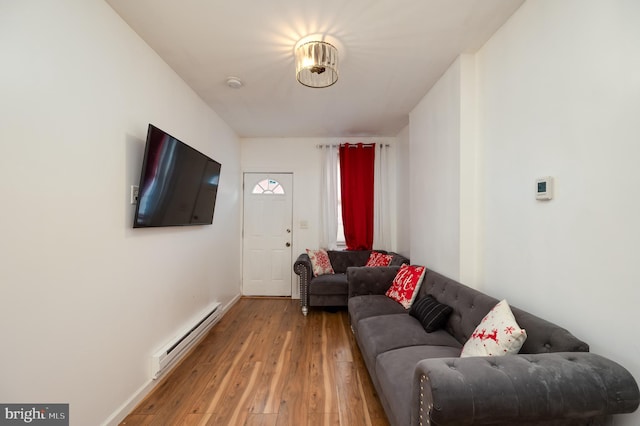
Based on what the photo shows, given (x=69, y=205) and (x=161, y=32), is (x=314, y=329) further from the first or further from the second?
(x=161, y=32)

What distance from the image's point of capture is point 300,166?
177 inches

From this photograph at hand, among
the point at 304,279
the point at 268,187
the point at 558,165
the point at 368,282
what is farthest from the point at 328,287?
the point at 558,165

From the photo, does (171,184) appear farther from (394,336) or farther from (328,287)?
(328,287)

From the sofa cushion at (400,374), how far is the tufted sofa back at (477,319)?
23 cm

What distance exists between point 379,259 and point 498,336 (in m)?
2.49

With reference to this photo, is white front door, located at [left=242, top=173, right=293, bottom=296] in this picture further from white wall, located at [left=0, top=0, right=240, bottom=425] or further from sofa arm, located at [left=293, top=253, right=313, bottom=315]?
white wall, located at [left=0, top=0, right=240, bottom=425]

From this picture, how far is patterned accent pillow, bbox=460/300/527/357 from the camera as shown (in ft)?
4.34

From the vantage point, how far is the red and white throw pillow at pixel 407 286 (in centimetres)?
262

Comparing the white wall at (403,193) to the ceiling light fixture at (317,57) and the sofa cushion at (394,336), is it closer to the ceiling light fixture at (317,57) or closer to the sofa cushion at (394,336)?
the sofa cushion at (394,336)

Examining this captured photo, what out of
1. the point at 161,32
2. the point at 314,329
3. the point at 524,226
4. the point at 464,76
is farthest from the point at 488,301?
the point at 161,32

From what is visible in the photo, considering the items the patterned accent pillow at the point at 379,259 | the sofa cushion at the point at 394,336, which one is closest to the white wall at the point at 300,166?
the patterned accent pillow at the point at 379,259

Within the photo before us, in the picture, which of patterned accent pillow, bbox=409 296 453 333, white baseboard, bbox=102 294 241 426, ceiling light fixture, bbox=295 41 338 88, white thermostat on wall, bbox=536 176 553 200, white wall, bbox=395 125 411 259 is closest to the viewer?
white thermostat on wall, bbox=536 176 553 200

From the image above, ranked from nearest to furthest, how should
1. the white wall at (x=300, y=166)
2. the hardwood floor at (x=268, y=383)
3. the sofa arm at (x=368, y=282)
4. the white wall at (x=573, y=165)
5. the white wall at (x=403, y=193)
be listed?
the white wall at (x=573, y=165)
the hardwood floor at (x=268, y=383)
the sofa arm at (x=368, y=282)
the white wall at (x=403, y=193)
the white wall at (x=300, y=166)

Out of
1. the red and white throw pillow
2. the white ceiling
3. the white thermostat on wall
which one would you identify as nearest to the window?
the white ceiling
